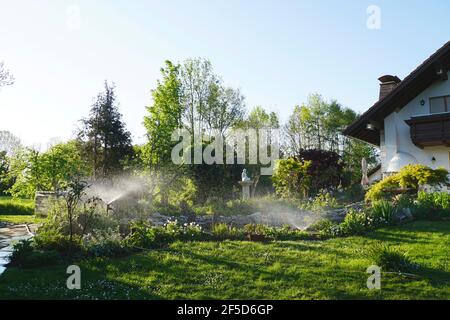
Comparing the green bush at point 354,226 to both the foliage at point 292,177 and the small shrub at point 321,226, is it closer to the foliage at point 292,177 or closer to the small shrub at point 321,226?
the small shrub at point 321,226

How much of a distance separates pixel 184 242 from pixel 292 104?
3310cm

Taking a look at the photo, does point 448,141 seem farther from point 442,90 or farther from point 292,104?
point 292,104

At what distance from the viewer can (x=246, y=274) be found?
6.62 metres

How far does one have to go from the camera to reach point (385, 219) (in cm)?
1045

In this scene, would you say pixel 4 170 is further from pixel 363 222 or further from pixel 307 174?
pixel 363 222

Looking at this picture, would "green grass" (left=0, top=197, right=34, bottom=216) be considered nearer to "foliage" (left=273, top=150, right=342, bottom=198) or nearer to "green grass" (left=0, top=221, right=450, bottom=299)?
"foliage" (left=273, top=150, right=342, bottom=198)

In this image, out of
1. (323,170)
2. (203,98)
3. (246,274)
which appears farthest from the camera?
(203,98)

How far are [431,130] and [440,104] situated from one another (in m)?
1.73

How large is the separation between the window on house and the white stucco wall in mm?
157

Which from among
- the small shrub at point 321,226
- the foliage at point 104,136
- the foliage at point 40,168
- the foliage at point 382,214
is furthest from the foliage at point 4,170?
the foliage at point 382,214

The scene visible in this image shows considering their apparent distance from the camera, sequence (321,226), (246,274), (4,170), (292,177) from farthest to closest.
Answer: (292,177) < (4,170) < (321,226) < (246,274)

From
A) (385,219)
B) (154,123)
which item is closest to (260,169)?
(154,123)

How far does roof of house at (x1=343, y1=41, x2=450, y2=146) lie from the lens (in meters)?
17.1

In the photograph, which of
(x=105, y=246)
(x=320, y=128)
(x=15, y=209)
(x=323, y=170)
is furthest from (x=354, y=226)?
(x=320, y=128)
